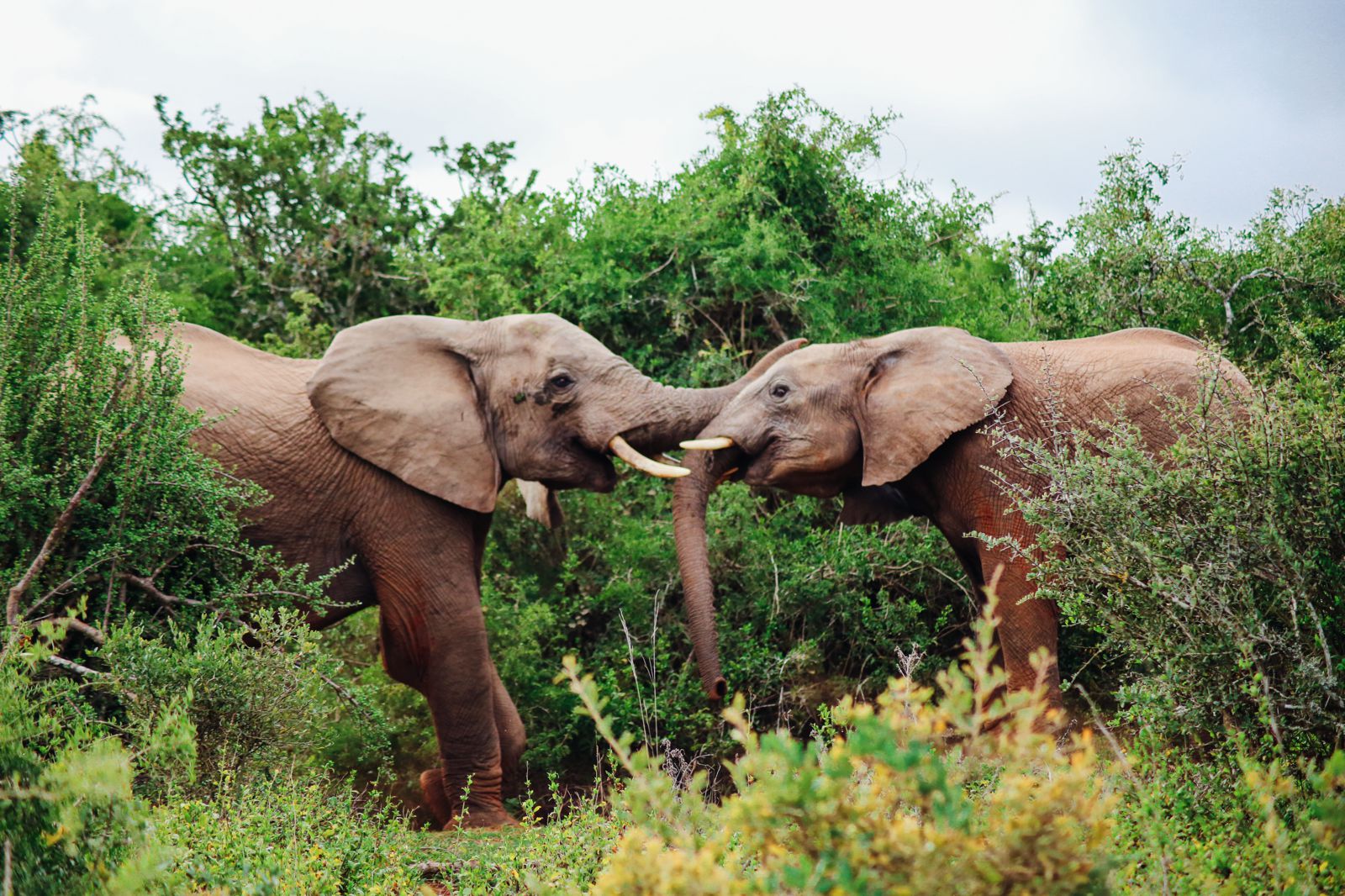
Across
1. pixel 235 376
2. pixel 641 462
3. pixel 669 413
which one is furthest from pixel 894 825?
pixel 235 376

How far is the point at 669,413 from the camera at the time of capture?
7.99 meters

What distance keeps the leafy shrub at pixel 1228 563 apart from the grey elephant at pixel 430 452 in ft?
9.74

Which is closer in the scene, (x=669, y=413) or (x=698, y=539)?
(x=669, y=413)

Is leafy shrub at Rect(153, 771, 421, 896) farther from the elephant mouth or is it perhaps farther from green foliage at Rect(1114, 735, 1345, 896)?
the elephant mouth

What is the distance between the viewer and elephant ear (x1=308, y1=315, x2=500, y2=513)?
7664mm

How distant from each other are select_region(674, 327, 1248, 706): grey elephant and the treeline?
37 cm

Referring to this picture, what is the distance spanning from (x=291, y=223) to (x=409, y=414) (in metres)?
6.32

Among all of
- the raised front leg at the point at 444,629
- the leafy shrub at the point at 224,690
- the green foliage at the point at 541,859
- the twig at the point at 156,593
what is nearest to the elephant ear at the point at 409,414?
the raised front leg at the point at 444,629

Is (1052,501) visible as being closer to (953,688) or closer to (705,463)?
(953,688)

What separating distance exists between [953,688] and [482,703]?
5.19 metres

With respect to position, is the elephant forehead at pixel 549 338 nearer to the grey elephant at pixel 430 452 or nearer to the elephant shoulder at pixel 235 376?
the grey elephant at pixel 430 452

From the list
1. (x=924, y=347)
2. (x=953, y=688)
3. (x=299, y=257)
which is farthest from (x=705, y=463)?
(x=299, y=257)

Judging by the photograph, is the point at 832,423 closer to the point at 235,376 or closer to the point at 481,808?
the point at 481,808

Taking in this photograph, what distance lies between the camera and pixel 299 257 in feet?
42.6
